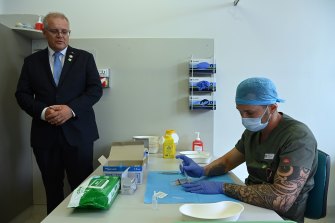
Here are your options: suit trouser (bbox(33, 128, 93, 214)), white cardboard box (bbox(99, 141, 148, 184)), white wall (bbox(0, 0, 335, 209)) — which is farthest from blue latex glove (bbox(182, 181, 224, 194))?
white wall (bbox(0, 0, 335, 209))

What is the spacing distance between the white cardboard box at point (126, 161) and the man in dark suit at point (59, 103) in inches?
16.2

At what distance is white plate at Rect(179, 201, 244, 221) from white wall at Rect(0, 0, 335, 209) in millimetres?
1613

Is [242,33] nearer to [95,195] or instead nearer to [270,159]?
[270,159]

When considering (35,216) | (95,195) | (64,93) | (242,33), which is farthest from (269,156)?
(35,216)

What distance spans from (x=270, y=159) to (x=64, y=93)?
136cm

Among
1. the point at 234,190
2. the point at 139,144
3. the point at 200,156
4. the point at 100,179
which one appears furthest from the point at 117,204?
the point at 200,156

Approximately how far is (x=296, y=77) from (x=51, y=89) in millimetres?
2044

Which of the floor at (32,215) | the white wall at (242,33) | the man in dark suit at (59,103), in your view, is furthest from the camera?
the white wall at (242,33)

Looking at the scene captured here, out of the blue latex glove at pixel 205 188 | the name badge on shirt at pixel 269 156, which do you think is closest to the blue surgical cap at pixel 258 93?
the name badge on shirt at pixel 269 156

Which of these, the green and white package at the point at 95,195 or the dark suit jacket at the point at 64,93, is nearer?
the green and white package at the point at 95,195

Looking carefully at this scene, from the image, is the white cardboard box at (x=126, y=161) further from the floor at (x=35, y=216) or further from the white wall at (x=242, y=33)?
the floor at (x=35, y=216)

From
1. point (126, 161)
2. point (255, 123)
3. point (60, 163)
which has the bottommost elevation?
point (60, 163)

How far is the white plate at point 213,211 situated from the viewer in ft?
3.11

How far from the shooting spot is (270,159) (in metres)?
1.31
